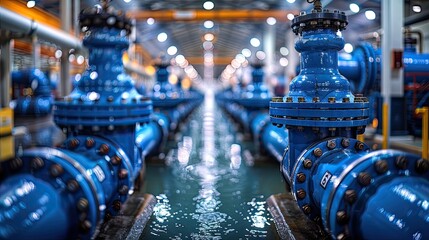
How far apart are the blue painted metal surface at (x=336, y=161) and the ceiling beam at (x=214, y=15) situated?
Result: 33.2 feet

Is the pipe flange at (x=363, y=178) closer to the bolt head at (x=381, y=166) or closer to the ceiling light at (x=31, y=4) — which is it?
the bolt head at (x=381, y=166)

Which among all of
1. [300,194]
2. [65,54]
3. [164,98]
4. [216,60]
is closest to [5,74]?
[65,54]

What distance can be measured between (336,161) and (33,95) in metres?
12.0

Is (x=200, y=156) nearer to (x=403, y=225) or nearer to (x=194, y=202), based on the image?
(x=194, y=202)

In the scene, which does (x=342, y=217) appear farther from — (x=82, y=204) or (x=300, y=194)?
(x=82, y=204)

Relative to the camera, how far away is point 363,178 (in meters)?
1.63

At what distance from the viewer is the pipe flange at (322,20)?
2.34m

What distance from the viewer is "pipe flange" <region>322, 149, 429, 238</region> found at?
5.36 ft

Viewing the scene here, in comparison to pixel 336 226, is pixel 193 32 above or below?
above

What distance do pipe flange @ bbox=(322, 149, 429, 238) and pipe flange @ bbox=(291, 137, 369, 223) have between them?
505 millimetres

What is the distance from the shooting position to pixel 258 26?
58.5 feet

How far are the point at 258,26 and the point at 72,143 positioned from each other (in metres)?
16.5

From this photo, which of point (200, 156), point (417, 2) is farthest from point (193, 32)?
point (200, 156)

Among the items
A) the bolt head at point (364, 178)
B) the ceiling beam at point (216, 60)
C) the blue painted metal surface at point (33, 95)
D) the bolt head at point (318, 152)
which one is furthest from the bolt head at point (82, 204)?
the ceiling beam at point (216, 60)
